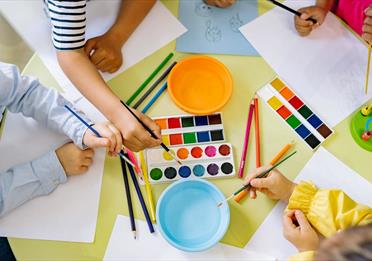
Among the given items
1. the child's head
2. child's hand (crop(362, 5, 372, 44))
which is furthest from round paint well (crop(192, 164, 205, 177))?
child's hand (crop(362, 5, 372, 44))

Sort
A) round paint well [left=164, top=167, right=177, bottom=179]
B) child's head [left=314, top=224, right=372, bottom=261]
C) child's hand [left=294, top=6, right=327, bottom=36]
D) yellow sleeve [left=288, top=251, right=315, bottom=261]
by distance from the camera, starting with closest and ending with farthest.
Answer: child's head [left=314, top=224, right=372, bottom=261] → yellow sleeve [left=288, top=251, right=315, bottom=261] → round paint well [left=164, top=167, right=177, bottom=179] → child's hand [left=294, top=6, right=327, bottom=36]

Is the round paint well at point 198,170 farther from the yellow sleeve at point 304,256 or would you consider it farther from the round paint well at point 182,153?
the yellow sleeve at point 304,256

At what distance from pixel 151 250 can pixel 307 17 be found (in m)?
0.58

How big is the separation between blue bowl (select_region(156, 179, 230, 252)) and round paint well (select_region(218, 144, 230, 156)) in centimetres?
9

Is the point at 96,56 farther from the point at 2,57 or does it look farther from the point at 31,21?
the point at 2,57

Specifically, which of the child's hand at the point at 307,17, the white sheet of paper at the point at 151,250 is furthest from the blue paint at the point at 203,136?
the child's hand at the point at 307,17

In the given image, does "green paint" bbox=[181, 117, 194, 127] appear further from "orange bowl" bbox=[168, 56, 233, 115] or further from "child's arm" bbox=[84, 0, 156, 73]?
"child's arm" bbox=[84, 0, 156, 73]

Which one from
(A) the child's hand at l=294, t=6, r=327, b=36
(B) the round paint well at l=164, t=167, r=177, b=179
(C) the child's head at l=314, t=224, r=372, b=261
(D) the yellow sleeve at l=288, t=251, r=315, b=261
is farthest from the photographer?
(A) the child's hand at l=294, t=6, r=327, b=36

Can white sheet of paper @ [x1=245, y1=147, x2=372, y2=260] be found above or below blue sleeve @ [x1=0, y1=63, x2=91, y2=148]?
below

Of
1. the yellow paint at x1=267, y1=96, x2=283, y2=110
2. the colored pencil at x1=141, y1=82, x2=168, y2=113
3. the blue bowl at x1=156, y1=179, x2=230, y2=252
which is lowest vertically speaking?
the blue bowl at x1=156, y1=179, x2=230, y2=252

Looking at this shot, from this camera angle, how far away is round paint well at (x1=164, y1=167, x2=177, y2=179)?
847mm

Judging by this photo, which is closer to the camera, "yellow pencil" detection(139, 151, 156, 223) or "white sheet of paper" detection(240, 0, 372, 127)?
"yellow pencil" detection(139, 151, 156, 223)

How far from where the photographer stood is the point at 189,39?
96cm

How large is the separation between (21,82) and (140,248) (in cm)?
39
